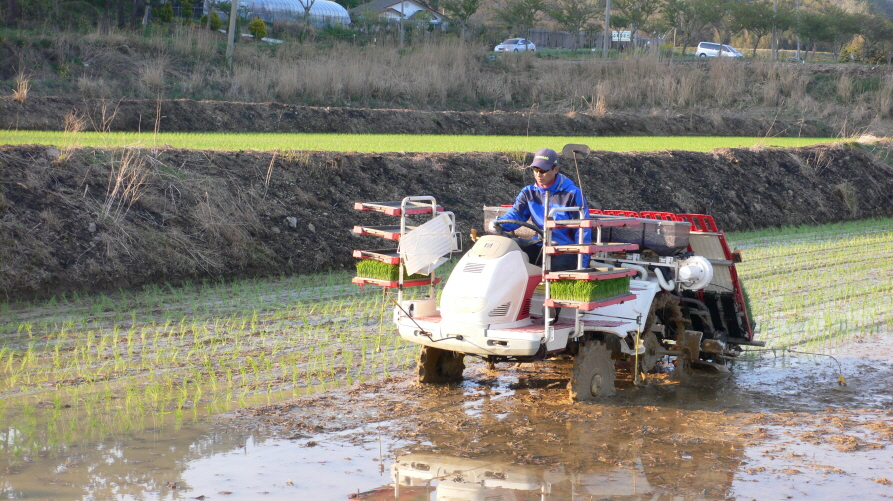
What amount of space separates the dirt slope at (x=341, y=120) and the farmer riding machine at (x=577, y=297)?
10.8 m

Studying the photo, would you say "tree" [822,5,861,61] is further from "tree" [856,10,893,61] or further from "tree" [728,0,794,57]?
"tree" [728,0,794,57]

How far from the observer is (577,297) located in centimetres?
618

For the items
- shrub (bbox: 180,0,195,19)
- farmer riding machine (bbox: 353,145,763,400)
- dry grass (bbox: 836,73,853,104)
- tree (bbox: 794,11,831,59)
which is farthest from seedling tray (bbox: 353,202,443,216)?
tree (bbox: 794,11,831,59)

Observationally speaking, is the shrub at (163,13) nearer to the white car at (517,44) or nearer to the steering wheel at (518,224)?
the white car at (517,44)

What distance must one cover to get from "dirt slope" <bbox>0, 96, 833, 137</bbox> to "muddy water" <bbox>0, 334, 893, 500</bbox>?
1125 cm

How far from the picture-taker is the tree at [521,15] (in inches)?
2317

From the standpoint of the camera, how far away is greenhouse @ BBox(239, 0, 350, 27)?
51312 mm

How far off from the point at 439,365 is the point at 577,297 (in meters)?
1.67

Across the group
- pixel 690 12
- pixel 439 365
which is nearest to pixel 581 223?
pixel 439 365

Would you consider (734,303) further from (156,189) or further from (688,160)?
(688,160)

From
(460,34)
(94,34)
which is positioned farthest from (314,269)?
(460,34)

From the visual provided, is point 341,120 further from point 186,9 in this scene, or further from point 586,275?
point 186,9

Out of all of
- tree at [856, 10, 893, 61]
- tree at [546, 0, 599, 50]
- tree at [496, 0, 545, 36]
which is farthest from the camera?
tree at [546, 0, 599, 50]

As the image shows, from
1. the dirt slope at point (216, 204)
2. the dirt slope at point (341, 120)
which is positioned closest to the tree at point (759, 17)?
the dirt slope at point (341, 120)
